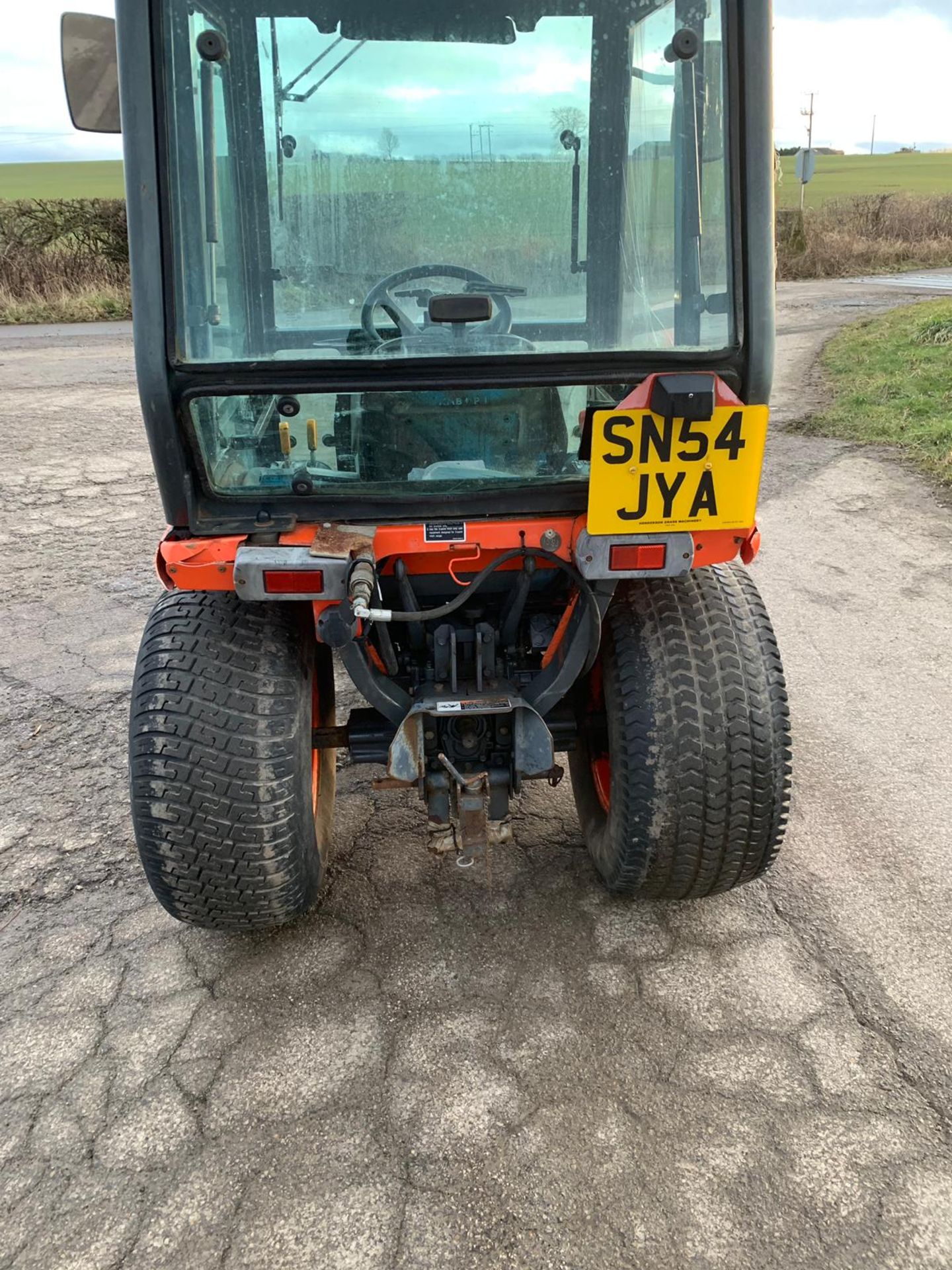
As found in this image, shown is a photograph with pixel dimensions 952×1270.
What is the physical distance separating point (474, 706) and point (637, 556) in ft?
1.74

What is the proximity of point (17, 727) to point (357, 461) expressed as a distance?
2.31m

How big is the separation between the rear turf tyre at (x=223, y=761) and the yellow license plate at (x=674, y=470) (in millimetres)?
849

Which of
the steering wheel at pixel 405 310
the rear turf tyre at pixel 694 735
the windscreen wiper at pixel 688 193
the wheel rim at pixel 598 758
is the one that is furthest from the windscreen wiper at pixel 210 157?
the wheel rim at pixel 598 758

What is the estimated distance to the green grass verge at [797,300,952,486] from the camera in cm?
756

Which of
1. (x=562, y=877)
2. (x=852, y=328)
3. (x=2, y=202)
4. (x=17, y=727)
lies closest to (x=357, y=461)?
(x=562, y=877)

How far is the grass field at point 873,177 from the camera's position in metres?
33.1

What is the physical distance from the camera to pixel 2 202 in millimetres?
17734

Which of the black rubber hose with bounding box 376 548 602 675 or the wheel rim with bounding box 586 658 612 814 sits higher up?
the black rubber hose with bounding box 376 548 602 675

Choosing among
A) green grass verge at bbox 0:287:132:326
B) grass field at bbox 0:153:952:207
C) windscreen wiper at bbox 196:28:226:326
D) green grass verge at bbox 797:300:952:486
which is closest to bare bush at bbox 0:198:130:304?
green grass verge at bbox 0:287:132:326

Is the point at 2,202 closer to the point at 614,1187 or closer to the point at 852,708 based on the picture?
the point at 852,708

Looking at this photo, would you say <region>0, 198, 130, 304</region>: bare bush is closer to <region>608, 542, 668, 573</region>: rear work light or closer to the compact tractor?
the compact tractor

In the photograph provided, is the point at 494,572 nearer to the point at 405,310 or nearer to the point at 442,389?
the point at 442,389

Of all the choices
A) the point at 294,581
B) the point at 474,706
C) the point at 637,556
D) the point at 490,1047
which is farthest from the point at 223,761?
the point at 637,556

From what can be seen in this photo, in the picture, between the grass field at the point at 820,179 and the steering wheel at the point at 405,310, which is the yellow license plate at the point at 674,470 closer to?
the steering wheel at the point at 405,310
